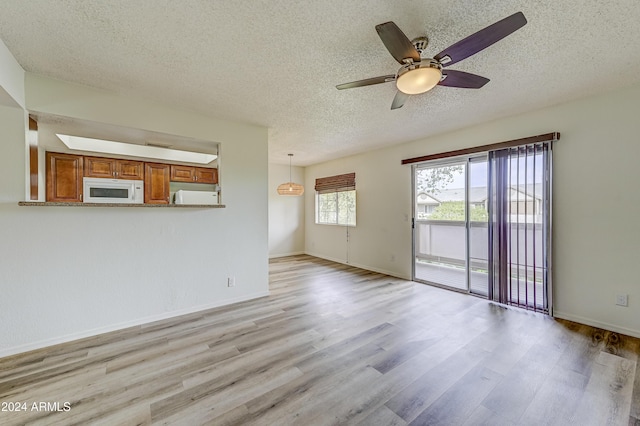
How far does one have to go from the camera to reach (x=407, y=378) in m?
1.86

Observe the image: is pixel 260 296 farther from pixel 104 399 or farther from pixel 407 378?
pixel 407 378

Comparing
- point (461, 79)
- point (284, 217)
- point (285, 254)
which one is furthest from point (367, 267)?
point (461, 79)

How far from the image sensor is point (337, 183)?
5.91 m

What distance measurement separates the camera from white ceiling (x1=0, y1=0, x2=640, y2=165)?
1533mm

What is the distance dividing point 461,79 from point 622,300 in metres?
2.82

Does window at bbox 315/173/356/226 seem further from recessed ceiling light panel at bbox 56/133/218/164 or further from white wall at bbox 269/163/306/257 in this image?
recessed ceiling light panel at bbox 56/133/218/164

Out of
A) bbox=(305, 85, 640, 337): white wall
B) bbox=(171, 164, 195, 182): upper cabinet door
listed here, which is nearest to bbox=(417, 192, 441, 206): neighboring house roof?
bbox=(305, 85, 640, 337): white wall

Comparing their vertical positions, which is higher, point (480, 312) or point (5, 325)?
point (5, 325)

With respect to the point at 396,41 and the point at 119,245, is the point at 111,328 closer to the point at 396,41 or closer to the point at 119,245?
the point at 119,245

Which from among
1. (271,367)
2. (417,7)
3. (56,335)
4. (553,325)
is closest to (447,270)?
(553,325)

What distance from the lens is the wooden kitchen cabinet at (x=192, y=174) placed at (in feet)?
15.7

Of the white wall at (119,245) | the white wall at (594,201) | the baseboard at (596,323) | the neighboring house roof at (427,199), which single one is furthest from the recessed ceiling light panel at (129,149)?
the baseboard at (596,323)

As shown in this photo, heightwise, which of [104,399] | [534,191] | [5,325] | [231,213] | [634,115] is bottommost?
[104,399]

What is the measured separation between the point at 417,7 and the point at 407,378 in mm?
2509
